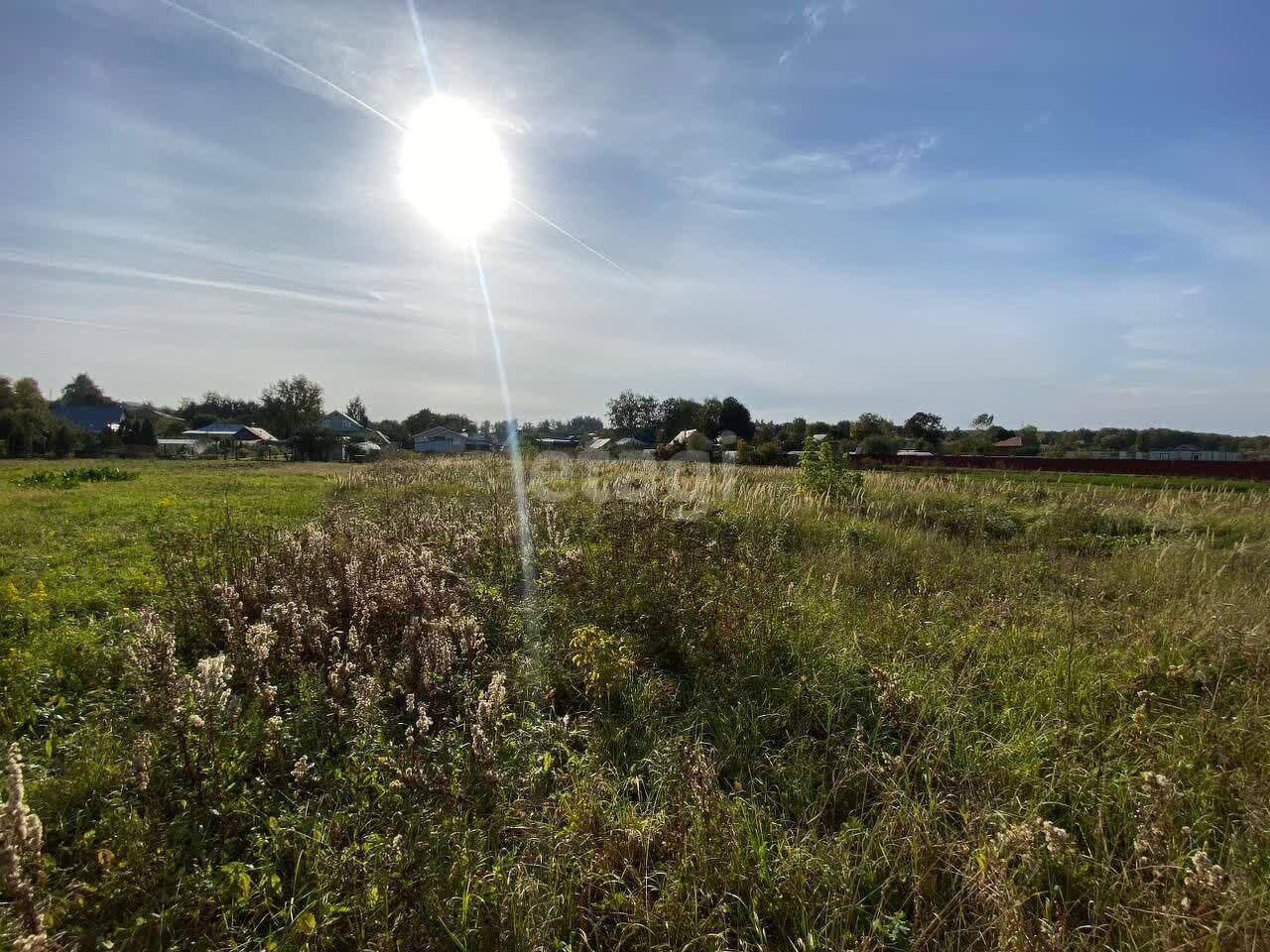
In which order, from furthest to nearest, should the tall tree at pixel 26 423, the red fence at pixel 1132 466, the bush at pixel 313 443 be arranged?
1. the bush at pixel 313 443
2. the tall tree at pixel 26 423
3. the red fence at pixel 1132 466

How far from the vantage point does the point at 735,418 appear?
6188cm

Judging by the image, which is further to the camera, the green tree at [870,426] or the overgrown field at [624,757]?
the green tree at [870,426]

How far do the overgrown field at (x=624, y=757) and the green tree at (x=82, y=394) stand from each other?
114m

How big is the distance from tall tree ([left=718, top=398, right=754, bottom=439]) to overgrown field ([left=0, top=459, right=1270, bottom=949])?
185 feet

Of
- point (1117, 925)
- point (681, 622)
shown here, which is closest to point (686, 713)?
point (681, 622)

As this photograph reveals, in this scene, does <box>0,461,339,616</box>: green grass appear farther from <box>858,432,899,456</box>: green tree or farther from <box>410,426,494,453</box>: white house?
<box>410,426,494,453</box>: white house

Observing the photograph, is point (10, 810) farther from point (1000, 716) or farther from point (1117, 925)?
point (1000, 716)

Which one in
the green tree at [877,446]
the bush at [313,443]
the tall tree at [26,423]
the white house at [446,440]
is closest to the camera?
the green tree at [877,446]

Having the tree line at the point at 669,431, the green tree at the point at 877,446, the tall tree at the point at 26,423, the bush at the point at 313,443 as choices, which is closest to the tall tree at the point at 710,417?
the tree line at the point at 669,431

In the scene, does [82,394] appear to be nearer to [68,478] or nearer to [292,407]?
[292,407]

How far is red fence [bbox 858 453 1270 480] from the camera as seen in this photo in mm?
20594

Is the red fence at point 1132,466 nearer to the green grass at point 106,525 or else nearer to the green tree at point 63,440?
the green grass at point 106,525

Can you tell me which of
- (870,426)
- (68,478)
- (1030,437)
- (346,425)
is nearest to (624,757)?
(68,478)

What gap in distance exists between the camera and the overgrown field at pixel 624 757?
6.31 ft
